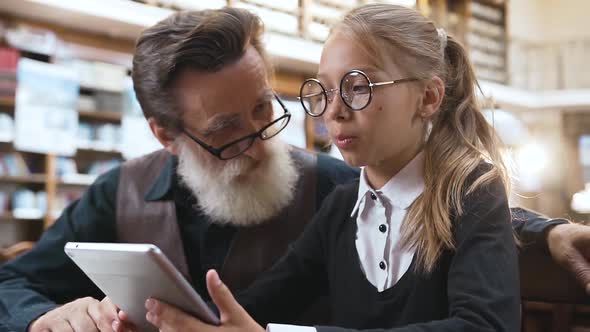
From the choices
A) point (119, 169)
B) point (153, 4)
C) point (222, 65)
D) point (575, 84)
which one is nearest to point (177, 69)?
point (222, 65)

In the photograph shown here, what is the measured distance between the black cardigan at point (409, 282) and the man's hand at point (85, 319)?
11.0 inches

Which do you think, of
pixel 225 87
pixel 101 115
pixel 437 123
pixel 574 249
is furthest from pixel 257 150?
pixel 101 115

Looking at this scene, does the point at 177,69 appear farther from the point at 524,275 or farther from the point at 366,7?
the point at 524,275

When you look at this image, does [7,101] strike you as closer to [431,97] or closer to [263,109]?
[263,109]

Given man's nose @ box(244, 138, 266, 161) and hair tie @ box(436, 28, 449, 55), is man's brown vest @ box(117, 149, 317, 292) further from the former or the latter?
hair tie @ box(436, 28, 449, 55)

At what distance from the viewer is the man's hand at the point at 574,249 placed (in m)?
1.16

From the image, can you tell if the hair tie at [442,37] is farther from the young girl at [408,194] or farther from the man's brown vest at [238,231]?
the man's brown vest at [238,231]

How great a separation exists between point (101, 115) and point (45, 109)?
2.31 feet

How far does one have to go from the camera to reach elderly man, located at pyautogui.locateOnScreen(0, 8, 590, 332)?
176 cm

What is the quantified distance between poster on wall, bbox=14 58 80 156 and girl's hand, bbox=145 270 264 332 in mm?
4988

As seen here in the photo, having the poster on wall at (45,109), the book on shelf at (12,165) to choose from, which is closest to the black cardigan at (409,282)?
the poster on wall at (45,109)

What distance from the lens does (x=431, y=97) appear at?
1248 mm

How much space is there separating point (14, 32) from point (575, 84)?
1056 centimetres

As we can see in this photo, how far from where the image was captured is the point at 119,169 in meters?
2.00
